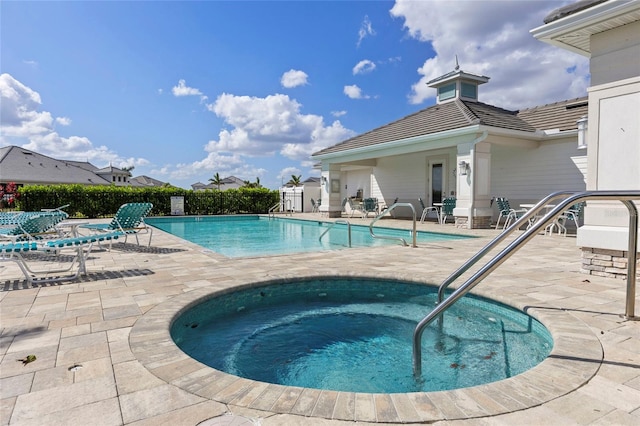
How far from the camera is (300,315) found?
4203 mm

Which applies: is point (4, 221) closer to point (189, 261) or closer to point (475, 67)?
point (189, 261)

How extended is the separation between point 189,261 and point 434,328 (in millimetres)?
4212

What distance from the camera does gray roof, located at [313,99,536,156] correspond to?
1162cm

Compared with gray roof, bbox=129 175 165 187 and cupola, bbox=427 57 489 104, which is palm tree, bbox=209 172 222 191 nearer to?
gray roof, bbox=129 175 165 187

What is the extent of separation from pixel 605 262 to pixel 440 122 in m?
8.73

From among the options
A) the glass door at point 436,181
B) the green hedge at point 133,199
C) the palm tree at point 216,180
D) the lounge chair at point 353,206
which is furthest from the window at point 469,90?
the palm tree at point 216,180

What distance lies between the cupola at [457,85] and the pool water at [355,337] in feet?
41.1

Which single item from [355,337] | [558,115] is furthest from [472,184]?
[355,337]

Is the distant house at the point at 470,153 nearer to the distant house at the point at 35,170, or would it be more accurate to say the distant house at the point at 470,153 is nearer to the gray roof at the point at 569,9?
the gray roof at the point at 569,9

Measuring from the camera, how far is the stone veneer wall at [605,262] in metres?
4.68

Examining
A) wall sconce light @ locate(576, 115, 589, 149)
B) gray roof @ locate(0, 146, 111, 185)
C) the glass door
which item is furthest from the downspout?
gray roof @ locate(0, 146, 111, 185)

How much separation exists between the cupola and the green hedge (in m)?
12.3

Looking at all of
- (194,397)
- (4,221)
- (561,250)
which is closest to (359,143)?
(561,250)

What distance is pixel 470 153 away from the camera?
36.7 ft
